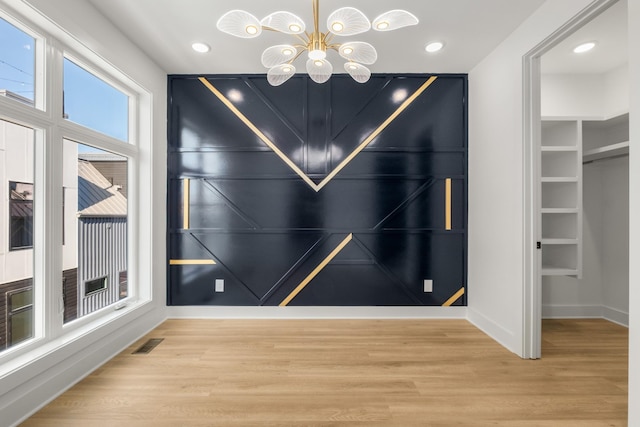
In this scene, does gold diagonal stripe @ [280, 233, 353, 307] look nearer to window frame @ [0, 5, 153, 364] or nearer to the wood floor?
the wood floor

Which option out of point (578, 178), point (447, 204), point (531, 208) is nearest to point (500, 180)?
point (531, 208)

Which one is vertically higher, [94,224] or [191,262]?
[94,224]

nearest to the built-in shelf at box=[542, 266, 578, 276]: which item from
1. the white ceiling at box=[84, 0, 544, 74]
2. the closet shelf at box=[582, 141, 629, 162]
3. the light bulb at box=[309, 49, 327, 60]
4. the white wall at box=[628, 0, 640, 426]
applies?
the closet shelf at box=[582, 141, 629, 162]

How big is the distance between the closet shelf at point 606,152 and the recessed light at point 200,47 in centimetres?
391

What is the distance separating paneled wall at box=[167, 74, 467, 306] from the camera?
3.40m

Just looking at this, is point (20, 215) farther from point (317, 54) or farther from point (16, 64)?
point (317, 54)

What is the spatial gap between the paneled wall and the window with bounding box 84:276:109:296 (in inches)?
29.9

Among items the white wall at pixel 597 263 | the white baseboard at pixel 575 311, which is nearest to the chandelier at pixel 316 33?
the white wall at pixel 597 263

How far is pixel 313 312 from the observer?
342cm

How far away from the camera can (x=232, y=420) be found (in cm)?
173

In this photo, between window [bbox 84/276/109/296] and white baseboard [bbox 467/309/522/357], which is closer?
window [bbox 84/276/109/296]

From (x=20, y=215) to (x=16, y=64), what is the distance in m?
0.96

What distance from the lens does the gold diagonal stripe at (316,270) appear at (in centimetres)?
341

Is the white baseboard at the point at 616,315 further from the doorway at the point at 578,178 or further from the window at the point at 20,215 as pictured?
the window at the point at 20,215
